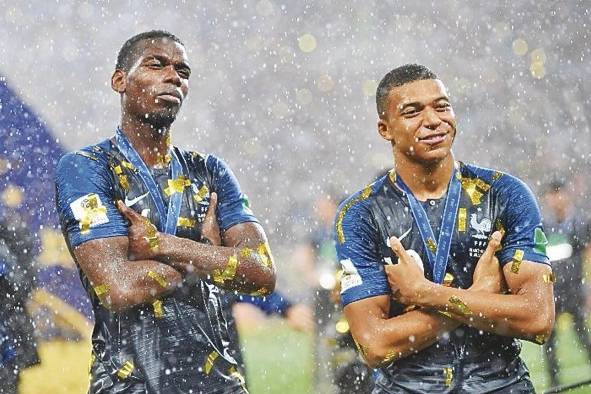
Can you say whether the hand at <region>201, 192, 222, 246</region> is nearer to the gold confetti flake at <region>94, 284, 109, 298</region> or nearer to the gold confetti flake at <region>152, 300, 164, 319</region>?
the gold confetti flake at <region>152, 300, 164, 319</region>

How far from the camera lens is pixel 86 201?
125 inches

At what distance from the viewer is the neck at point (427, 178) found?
321cm

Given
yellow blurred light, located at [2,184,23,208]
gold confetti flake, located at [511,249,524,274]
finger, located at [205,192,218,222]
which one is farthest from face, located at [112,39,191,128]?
yellow blurred light, located at [2,184,23,208]

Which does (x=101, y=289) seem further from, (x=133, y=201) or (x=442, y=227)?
(x=442, y=227)

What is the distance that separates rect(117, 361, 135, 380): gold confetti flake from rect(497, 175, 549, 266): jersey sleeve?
55.5 inches

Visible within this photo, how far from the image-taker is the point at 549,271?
10.2 feet

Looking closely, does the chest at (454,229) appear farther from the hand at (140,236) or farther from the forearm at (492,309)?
the hand at (140,236)

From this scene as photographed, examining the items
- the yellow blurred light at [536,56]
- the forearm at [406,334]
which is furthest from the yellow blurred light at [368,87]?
the forearm at [406,334]

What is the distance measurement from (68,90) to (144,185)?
4193mm

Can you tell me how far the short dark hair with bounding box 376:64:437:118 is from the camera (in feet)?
10.8

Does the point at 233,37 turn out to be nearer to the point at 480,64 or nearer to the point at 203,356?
the point at 480,64

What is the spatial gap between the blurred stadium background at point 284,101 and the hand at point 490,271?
421 cm

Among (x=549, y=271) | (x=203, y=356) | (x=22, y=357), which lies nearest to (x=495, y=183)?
(x=549, y=271)

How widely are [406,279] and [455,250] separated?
0.23 meters
